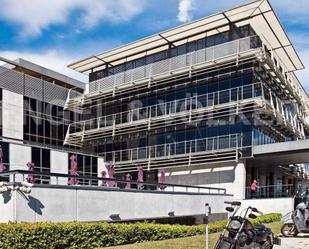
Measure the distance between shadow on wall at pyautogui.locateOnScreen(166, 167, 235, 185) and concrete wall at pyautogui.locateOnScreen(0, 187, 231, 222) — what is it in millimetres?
8585

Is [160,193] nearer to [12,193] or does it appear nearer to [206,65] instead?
[12,193]

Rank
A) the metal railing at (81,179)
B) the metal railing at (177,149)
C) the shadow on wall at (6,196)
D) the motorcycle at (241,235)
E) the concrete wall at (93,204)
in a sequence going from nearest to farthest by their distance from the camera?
the motorcycle at (241,235)
the shadow on wall at (6,196)
the metal railing at (81,179)
the concrete wall at (93,204)
the metal railing at (177,149)

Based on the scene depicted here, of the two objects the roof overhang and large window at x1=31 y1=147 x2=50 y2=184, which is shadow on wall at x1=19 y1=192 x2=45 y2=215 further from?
the roof overhang

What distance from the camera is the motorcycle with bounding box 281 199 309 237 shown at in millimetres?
13906

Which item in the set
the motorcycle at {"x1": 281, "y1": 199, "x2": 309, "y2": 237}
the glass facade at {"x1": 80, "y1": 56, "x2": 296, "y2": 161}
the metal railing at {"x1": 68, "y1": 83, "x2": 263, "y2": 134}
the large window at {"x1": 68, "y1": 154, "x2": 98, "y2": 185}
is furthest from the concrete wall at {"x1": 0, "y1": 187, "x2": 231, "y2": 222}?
the large window at {"x1": 68, "y1": 154, "x2": 98, "y2": 185}

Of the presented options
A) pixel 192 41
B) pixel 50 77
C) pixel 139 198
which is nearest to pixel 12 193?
pixel 139 198

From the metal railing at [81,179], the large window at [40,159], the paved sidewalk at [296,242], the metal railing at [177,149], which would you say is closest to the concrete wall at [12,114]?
the large window at [40,159]

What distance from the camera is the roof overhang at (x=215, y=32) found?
27.6 metres

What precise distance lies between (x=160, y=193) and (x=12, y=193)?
322 inches

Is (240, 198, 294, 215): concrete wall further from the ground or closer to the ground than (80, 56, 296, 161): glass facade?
closer to the ground

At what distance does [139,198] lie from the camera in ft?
55.1

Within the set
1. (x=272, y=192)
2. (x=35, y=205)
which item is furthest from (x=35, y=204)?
(x=272, y=192)

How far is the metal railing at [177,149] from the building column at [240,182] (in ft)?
5.21

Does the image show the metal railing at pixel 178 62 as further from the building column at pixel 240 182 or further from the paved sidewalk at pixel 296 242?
the paved sidewalk at pixel 296 242
